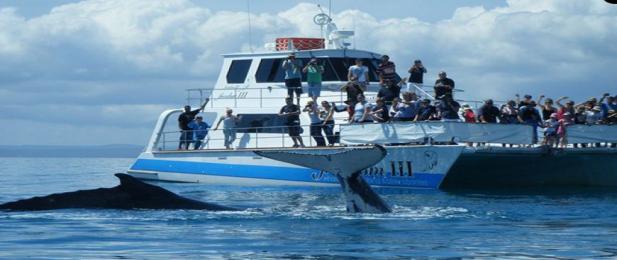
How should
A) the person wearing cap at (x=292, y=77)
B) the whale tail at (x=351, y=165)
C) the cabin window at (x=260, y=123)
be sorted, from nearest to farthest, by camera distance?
the whale tail at (x=351, y=165) < the cabin window at (x=260, y=123) < the person wearing cap at (x=292, y=77)

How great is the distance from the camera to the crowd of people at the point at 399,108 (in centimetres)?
3091

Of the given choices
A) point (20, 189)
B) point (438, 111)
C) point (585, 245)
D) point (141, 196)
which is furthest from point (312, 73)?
point (585, 245)

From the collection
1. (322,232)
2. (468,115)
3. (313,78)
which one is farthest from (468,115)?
(322,232)

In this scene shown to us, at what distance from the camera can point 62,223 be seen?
765 inches

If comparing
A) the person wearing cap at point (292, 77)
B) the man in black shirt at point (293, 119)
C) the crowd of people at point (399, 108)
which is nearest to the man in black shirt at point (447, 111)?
the crowd of people at point (399, 108)

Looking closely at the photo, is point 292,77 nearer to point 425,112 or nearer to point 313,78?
point 313,78

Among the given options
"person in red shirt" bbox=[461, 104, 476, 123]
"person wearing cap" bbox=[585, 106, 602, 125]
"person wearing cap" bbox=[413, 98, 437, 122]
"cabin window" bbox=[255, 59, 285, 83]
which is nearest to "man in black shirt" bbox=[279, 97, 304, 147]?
"cabin window" bbox=[255, 59, 285, 83]

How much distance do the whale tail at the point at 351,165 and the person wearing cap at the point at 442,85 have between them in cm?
1043

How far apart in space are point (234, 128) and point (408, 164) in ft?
18.6

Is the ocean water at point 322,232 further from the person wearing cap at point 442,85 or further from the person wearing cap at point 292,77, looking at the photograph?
the person wearing cap at point 292,77

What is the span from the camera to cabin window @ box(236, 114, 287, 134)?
112 ft

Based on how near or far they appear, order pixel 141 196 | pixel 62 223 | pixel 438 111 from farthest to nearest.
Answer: pixel 438 111 < pixel 141 196 < pixel 62 223

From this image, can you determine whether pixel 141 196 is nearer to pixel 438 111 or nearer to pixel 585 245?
pixel 585 245

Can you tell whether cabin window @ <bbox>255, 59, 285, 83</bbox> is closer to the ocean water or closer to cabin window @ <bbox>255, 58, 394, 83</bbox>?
cabin window @ <bbox>255, 58, 394, 83</bbox>
